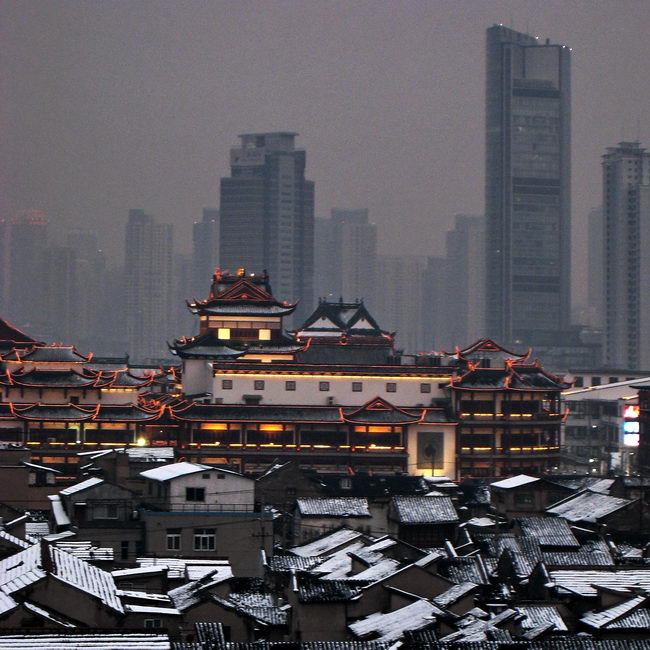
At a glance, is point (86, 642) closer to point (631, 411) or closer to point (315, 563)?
point (315, 563)

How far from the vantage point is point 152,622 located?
3142cm

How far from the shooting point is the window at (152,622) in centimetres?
3129

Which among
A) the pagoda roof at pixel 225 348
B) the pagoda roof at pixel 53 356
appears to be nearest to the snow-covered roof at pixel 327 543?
the pagoda roof at pixel 225 348

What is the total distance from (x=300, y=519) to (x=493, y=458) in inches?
1410

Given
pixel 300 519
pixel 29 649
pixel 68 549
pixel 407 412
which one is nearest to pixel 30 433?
pixel 407 412

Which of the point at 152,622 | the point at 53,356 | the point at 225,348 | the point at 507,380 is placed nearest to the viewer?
the point at 152,622

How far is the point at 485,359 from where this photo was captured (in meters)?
91.6

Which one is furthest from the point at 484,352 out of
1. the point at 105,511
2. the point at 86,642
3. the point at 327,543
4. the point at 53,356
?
the point at 86,642

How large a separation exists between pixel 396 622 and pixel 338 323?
84.8 m

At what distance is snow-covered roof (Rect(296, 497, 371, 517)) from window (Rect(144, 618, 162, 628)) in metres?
20.8

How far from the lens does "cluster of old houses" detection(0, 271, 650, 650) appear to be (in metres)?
32.6

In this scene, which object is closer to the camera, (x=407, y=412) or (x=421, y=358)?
(x=407, y=412)

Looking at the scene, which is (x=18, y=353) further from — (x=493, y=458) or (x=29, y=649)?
(x=29, y=649)

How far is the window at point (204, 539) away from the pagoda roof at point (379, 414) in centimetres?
4099
